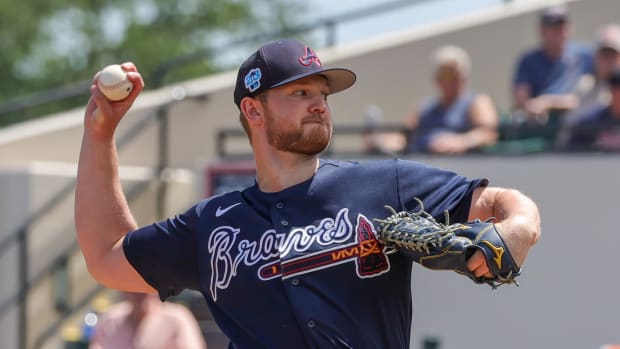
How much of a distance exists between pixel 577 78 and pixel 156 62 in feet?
52.3

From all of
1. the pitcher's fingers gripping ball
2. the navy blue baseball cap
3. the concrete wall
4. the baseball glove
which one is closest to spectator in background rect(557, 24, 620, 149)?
the concrete wall

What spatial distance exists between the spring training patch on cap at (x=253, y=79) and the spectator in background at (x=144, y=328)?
10.8 feet

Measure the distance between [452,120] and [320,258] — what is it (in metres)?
6.02

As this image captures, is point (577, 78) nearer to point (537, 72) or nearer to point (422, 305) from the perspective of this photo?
point (537, 72)

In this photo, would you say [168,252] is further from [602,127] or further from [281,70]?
[602,127]

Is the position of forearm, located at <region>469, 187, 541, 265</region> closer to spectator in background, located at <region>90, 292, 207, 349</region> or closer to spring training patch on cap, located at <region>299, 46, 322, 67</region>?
spring training patch on cap, located at <region>299, 46, 322, 67</region>

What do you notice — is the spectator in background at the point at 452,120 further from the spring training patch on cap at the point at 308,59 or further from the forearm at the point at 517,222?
the forearm at the point at 517,222

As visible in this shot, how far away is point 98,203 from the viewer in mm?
3951

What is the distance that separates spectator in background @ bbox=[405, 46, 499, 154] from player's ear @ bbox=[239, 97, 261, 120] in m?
5.41

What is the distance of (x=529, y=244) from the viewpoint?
3271mm

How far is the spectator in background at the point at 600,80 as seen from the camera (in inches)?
352

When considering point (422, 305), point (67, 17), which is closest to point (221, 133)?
point (422, 305)

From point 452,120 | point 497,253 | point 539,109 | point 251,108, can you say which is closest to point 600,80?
point 539,109

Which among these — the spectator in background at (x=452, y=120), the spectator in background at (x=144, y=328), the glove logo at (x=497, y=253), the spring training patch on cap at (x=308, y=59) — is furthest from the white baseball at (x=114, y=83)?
the spectator in background at (x=452, y=120)
